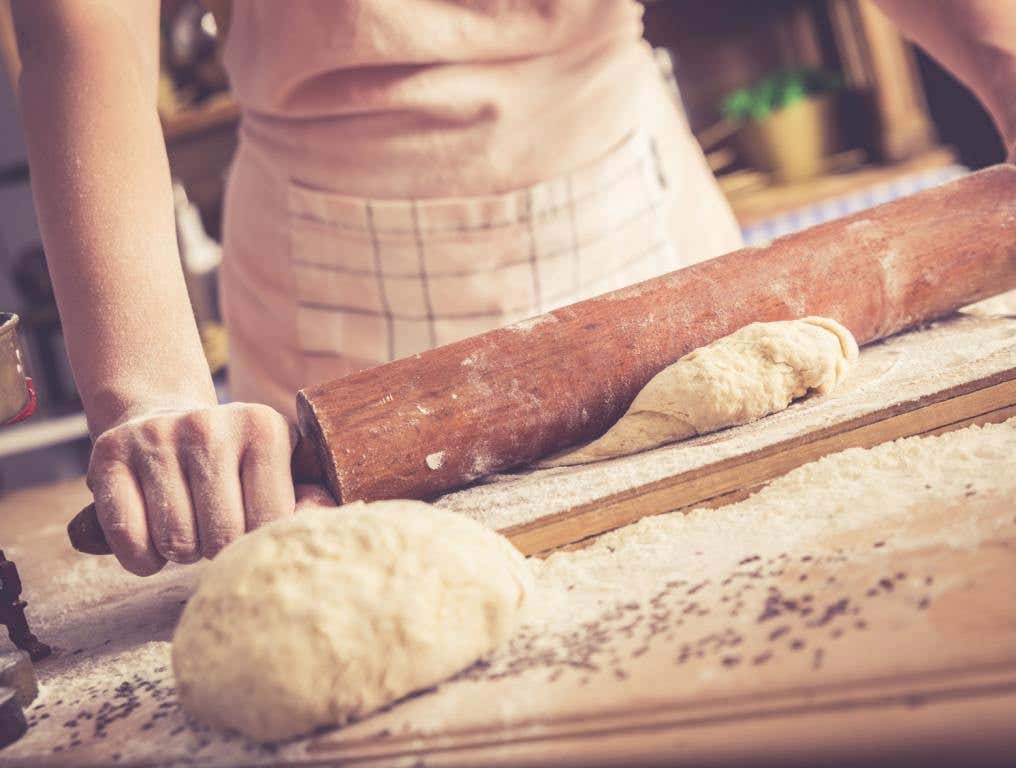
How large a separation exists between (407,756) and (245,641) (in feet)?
0.56

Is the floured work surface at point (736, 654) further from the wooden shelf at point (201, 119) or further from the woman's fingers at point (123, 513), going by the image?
the wooden shelf at point (201, 119)

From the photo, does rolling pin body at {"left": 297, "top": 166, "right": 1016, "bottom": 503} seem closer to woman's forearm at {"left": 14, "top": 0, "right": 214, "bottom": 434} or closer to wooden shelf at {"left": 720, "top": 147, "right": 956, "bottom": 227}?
woman's forearm at {"left": 14, "top": 0, "right": 214, "bottom": 434}

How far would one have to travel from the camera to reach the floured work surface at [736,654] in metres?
0.61

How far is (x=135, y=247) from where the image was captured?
126cm

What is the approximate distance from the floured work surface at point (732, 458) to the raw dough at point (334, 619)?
18 cm

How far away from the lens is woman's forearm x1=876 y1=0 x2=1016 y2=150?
1.53 meters

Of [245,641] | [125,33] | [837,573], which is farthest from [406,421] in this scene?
[125,33]

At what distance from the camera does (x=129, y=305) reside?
3.98 feet

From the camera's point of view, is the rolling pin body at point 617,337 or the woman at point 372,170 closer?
the rolling pin body at point 617,337

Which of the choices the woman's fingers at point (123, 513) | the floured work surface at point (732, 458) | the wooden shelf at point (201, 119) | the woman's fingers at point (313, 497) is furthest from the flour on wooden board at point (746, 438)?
the wooden shelf at point (201, 119)

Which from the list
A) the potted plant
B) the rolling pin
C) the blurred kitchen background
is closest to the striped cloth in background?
the blurred kitchen background

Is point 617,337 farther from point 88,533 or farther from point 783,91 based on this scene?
point 783,91

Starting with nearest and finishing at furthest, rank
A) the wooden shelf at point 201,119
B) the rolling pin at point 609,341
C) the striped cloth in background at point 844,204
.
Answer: the rolling pin at point 609,341 < the wooden shelf at point 201,119 < the striped cloth in background at point 844,204

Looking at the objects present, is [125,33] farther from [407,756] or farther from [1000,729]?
[1000,729]
